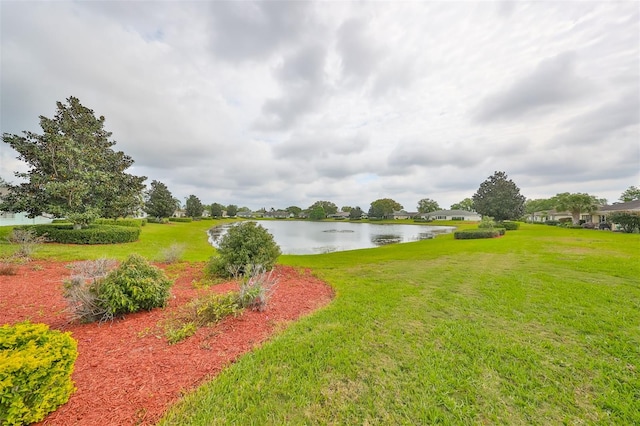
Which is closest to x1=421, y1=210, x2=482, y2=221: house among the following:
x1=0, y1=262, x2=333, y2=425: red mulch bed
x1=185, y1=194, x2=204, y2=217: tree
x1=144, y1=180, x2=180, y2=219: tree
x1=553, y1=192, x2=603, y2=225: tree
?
x1=553, y1=192, x2=603, y2=225: tree

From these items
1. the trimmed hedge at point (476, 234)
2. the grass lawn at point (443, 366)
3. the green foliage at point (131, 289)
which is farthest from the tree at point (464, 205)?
the green foliage at point (131, 289)

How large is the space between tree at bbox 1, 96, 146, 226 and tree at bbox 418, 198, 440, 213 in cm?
11562

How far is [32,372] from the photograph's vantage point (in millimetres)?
2533

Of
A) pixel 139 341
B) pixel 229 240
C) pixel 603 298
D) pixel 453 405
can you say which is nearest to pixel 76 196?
pixel 229 240

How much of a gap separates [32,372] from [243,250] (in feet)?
21.8

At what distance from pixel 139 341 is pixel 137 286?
4.52ft

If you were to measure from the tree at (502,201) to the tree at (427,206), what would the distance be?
74800 millimetres

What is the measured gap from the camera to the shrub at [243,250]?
906 centimetres

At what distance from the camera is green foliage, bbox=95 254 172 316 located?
4.88 meters

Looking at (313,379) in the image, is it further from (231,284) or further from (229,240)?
(229,240)

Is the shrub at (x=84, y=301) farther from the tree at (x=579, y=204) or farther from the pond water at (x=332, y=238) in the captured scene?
the tree at (x=579, y=204)

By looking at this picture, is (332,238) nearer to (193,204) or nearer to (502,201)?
(502,201)

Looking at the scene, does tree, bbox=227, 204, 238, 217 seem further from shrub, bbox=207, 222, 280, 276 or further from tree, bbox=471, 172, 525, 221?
shrub, bbox=207, 222, 280, 276

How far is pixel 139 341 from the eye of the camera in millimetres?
4180
